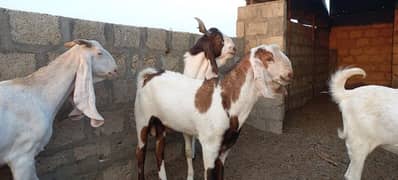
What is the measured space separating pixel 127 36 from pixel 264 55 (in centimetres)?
154

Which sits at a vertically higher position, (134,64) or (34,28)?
(34,28)

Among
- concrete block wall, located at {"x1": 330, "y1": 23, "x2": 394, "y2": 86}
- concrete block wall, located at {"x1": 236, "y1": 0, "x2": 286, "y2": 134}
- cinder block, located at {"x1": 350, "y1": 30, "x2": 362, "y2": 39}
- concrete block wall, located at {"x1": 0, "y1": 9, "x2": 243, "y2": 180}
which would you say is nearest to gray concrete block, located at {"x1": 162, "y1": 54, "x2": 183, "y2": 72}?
concrete block wall, located at {"x1": 0, "y1": 9, "x2": 243, "y2": 180}

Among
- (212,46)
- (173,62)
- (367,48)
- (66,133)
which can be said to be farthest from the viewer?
(367,48)

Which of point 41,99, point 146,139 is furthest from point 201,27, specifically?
point 41,99

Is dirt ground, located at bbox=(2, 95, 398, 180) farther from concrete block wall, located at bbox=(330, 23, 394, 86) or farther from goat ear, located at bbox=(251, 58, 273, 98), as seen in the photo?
concrete block wall, located at bbox=(330, 23, 394, 86)

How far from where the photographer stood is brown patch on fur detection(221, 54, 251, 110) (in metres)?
2.39

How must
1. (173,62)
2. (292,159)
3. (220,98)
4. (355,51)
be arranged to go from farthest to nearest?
(355,51), (292,159), (173,62), (220,98)

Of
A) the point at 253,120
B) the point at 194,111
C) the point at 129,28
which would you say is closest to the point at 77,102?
the point at 194,111

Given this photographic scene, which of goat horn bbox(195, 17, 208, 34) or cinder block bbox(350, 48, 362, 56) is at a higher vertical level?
goat horn bbox(195, 17, 208, 34)

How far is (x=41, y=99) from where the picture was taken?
1.90 metres

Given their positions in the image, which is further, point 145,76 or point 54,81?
point 145,76

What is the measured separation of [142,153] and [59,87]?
1229 mm

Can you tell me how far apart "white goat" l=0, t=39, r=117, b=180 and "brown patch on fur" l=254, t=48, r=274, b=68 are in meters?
1.02

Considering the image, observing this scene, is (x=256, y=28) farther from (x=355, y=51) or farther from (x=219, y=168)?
(x=355, y=51)
